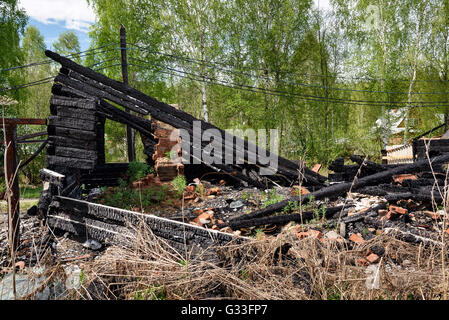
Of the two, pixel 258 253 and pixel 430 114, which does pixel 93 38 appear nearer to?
pixel 258 253

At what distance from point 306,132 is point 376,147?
13.7 feet

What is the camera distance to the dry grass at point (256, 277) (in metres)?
2.38

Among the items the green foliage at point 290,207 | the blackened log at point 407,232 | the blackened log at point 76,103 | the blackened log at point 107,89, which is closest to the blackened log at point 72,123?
the blackened log at point 76,103

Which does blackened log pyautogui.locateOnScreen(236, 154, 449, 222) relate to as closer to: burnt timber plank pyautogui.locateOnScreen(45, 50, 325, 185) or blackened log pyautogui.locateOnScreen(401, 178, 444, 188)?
blackened log pyautogui.locateOnScreen(401, 178, 444, 188)

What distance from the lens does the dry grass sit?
2.38m

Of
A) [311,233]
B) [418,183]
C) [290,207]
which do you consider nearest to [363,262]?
[311,233]

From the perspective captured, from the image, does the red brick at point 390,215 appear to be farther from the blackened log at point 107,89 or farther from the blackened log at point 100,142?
the blackened log at point 100,142

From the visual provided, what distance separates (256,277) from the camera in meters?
2.71

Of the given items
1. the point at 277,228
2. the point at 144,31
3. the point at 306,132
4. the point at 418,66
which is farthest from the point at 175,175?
the point at 418,66

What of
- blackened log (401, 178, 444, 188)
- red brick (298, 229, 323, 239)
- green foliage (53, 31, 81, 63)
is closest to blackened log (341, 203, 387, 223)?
red brick (298, 229, 323, 239)

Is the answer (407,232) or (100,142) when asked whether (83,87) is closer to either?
(100,142)

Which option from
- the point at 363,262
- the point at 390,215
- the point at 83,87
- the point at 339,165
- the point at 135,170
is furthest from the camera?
the point at 135,170

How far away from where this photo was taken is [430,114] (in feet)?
51.1

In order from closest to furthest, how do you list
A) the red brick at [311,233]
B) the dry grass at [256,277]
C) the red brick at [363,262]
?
1. the dry grass at [256,277]
2. the red brick at [363,262]
3. the red brick at [311,233]
